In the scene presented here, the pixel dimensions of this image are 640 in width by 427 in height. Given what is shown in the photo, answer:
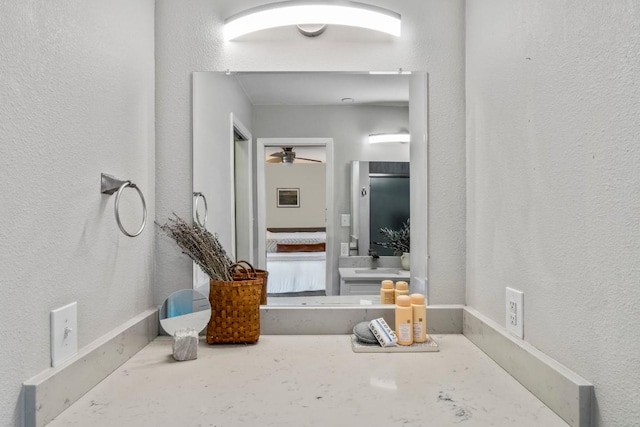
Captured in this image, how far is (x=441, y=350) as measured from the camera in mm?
1181

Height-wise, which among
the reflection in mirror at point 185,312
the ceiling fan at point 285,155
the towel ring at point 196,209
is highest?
the ceiling fan at point 285,155

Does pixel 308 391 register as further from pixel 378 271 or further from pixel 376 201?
pixel 376 201

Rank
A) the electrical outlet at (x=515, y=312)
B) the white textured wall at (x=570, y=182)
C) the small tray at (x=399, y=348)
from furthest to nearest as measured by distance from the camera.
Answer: the small tray at (x=399, y=348) < the electrical outlet at (x=515, y=312) < the white textured wall at (x=570, y=182)

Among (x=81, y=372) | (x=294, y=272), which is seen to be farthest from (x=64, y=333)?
(x=294, y=272)

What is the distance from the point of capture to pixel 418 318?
1.22 meters

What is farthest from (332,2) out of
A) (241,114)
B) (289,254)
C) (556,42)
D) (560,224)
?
(560,224)

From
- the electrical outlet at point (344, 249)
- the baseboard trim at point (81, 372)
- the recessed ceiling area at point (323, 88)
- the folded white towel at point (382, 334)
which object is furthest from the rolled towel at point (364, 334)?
the recessed ceiling area at point (323, 88)

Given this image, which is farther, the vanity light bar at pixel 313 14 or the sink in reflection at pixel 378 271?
the sink in reflection at pixel 378 271

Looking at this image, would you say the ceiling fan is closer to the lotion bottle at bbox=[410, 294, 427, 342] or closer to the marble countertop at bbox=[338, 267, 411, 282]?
the marble countertop at bbox=[338, 267, 411, 282]

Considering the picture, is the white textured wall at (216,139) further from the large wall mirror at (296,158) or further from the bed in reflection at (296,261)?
the bed in reflection at (296,261)

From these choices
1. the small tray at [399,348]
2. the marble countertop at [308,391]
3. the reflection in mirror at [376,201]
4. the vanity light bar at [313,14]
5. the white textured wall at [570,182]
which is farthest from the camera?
the reflection in mirror at [376,201]

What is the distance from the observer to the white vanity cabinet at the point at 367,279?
55.0 inches

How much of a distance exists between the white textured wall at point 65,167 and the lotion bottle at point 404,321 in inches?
30.6

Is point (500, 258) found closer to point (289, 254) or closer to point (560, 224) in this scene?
point (560, 224)
